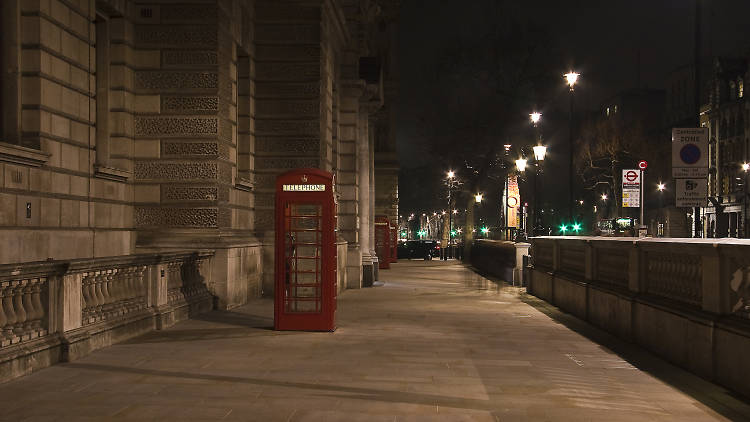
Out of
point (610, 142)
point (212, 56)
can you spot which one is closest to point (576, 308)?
point (212, 56)

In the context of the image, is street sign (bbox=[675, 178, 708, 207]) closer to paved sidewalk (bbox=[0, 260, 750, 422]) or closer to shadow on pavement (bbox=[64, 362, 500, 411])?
paved sidewalk (bbox=[0, 260, 750, 422])

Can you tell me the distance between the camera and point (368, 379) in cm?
786

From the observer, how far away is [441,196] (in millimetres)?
64500

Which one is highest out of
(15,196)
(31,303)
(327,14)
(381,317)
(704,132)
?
(327,14)

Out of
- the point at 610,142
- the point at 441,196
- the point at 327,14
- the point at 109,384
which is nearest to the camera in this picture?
the point at 109,384

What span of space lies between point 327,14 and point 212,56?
5.29m

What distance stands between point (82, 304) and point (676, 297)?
301 inches

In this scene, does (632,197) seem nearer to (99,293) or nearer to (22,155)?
(99,293)

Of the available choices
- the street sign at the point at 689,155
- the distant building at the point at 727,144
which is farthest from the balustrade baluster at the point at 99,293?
the distant building at the point at 727,144

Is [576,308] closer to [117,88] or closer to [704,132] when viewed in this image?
[704,132]

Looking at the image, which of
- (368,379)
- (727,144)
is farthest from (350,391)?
(727,144)

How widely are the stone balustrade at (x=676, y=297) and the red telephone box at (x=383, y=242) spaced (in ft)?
72.3

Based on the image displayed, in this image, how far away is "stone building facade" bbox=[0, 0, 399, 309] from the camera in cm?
1086

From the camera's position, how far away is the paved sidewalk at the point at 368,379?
253 inches
